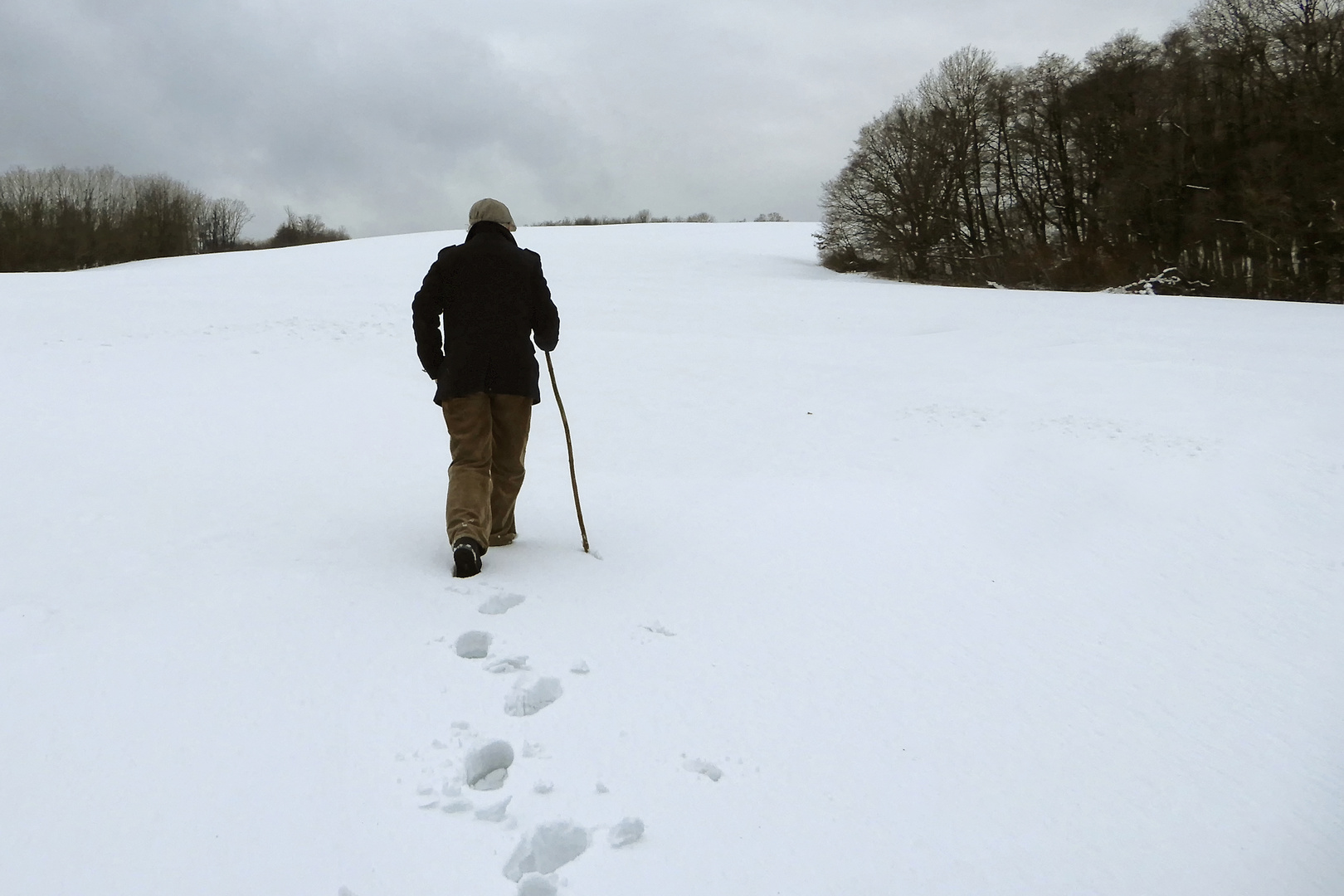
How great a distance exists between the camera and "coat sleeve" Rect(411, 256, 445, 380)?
424cm

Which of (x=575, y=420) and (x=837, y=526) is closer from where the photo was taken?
(x=837, y=526)

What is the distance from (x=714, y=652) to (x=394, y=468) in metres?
3.79

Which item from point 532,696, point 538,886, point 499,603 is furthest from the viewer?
point 499,603

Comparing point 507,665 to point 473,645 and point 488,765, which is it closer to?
point 473,645

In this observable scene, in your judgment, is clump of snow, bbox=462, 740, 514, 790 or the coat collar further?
the coat collar

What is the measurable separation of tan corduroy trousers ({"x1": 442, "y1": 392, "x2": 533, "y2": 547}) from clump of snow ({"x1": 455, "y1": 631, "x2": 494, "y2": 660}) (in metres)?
0.75

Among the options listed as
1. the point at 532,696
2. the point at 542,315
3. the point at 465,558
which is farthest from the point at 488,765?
the point at 542,315

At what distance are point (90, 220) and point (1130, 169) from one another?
40959 mm

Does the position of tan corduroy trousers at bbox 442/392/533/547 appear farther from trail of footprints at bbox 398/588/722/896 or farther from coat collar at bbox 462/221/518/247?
trail of footprints at bbox 398/588/722/896

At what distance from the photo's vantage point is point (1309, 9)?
19.8m

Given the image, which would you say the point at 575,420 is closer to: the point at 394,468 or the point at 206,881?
the point at 394,468

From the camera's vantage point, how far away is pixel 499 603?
12.3ft

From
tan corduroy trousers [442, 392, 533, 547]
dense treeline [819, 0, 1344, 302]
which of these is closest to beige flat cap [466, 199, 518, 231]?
tan corduroy trousers [442, 392, 533, 547]

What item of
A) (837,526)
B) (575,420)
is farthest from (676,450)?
(837,526)
